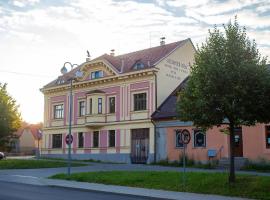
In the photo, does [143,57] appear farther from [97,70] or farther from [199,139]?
[199,139]

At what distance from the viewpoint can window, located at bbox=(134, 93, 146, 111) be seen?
37.6 m

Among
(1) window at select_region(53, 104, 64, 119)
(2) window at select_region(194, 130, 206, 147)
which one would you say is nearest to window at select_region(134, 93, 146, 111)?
(2) window at select_region(194, 130, 206, 147)

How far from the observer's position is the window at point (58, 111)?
46.0 m

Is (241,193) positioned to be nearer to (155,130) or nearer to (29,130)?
(155,130)

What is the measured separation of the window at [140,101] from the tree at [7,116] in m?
12.3

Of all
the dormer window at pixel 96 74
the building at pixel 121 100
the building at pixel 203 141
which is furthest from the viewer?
the dormer window at pixel 96 74

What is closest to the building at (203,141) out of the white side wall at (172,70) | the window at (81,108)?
the white side wall at (172,70)

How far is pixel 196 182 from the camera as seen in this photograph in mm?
17625

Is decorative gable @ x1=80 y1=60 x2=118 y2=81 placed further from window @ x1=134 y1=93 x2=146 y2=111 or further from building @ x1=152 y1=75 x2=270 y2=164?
building @ x1=152 y1=75 x2=270 y2=164

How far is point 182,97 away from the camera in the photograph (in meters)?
17.8

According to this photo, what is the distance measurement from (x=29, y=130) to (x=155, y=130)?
5192 centimetres

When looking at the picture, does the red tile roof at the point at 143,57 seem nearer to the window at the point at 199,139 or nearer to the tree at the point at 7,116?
the window at the point at 199,139

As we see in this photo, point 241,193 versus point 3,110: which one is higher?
point 3,110

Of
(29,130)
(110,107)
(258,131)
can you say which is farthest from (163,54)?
(29,130)
